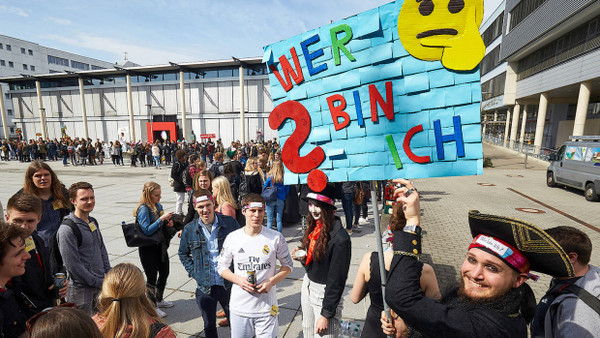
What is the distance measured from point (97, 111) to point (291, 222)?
1638 inches

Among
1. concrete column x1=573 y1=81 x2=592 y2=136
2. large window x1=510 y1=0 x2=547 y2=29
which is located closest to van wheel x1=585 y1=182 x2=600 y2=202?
concrete column x1=573 y1=81 x2=592 y2=136

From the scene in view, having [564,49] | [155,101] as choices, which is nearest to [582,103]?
[564,49]

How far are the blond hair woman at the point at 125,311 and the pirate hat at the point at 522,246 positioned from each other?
2.03m

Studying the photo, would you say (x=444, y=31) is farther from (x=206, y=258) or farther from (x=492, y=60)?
(x=492, y=60)

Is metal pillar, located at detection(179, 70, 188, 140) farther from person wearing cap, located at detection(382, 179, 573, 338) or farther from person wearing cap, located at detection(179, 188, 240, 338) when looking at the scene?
person wearing cap, located at detection(382, 179, 573, 338)

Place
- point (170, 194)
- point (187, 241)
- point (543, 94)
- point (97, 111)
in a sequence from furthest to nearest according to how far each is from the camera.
→ point (97, 111), point (543, 94), point (170, 194), point (187, 241)

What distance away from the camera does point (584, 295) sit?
2020 millimetres

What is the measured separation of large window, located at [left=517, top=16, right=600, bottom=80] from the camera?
1916 centimetres

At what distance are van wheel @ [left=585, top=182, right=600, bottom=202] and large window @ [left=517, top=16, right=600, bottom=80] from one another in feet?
44.2

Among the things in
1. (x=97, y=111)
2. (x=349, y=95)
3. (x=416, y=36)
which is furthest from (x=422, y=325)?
(x=97, y=111)

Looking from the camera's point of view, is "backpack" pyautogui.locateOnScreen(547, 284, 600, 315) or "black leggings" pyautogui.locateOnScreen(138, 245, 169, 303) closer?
"backpack" pyautogui.locateOnScreen(547, 284, 600, 315)

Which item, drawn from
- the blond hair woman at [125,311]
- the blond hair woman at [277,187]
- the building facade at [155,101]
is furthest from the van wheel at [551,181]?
the building facade at [155,101]

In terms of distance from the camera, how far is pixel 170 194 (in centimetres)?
1212

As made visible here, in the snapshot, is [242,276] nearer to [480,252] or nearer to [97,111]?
[480,252]
